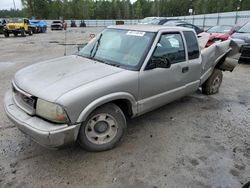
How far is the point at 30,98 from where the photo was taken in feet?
9.16

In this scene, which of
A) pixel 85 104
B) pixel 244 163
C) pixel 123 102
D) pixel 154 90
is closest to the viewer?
pixel 85 104

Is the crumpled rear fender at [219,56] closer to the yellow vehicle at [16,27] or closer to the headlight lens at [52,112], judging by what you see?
the headlight lens at [52,112]

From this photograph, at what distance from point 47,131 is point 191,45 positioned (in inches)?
119

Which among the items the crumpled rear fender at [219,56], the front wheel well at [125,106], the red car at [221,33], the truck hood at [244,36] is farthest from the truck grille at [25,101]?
the red car at [221,33]

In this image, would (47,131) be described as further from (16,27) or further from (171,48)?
(16,27)

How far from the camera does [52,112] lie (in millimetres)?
2549

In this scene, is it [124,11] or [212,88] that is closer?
[212,88]

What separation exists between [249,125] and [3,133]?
4238mm

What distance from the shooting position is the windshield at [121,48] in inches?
133

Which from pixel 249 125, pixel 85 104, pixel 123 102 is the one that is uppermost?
pixel 85 104

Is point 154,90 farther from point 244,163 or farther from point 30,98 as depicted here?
point 30,98

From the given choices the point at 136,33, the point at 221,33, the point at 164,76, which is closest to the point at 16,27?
the point at 221,33

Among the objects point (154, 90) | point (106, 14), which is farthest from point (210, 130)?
point (106, 14)

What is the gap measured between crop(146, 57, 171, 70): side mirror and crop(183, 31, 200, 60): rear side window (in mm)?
973
